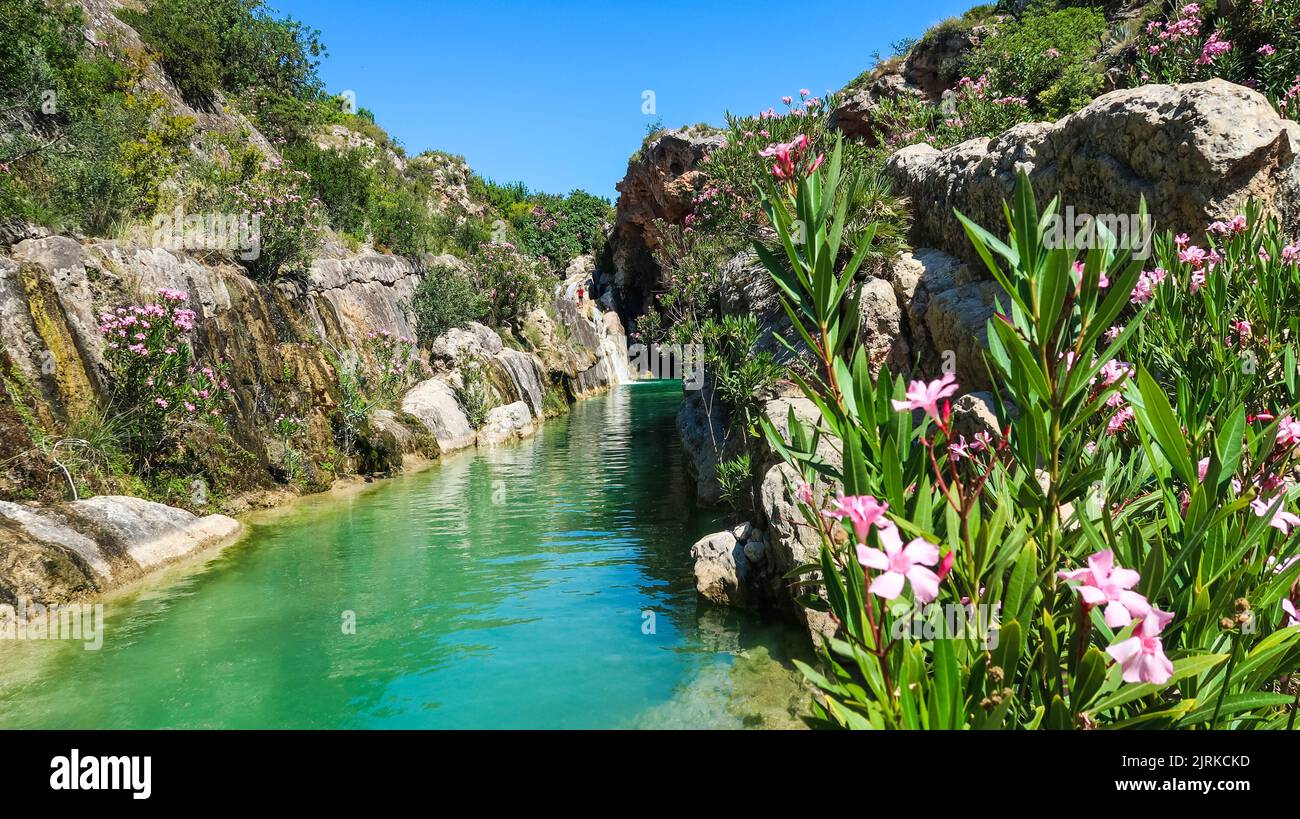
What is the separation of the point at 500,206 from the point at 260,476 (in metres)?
39.4

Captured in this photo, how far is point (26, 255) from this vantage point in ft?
30.2

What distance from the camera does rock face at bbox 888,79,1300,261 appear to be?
5.68m

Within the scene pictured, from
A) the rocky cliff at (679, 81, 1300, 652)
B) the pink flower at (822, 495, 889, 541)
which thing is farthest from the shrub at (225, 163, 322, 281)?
the pink flower at (822, 495, 889, 541)

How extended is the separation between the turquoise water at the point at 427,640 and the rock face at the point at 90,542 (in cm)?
37

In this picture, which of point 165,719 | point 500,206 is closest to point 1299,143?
point 165,719

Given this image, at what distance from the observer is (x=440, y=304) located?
20.8m

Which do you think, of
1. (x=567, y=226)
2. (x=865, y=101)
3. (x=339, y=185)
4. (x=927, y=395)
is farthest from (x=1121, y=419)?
(x=567, y=226)

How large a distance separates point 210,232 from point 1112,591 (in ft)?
51.1

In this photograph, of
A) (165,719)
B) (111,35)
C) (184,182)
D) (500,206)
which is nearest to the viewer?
(165,719)

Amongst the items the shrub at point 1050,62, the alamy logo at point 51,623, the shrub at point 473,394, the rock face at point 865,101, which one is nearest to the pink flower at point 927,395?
the alamy logo at point 51,623

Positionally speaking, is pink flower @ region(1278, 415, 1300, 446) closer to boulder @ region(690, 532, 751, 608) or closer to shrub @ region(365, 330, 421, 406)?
boulder @ region(690, 532, 751, 608)

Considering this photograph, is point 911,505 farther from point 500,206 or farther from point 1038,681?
point 500,206

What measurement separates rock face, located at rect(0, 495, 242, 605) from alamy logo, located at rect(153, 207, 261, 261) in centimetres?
636
